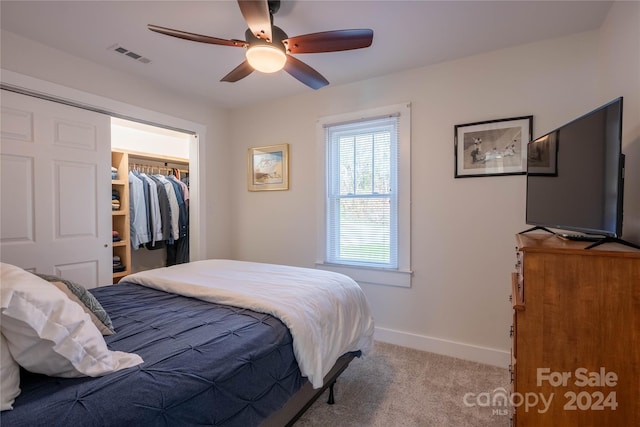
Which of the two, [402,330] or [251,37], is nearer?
[251,37]

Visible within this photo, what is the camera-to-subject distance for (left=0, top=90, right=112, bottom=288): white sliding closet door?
217cm

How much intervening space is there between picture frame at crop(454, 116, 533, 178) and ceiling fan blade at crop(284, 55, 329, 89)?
125cm

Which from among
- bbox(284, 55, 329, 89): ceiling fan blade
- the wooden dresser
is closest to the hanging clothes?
bbox(284, 55, 329, 89): ceiling fan blade

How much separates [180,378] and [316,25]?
2163 mm

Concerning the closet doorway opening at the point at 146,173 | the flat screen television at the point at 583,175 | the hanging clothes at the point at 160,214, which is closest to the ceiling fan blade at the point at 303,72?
the flat screen television at the point at 583,175

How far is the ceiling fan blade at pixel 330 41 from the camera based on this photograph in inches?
65.1

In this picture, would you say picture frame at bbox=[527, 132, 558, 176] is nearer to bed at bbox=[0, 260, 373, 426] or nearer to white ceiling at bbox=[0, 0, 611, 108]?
Result: white ceiling at bbox=[0, 0, 611, 108]

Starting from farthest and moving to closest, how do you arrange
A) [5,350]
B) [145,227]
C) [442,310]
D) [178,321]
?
1. [145,227]
2. [442,310]
3. [178,321]
4. [5,350]

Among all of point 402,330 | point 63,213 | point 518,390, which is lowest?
point 402,330

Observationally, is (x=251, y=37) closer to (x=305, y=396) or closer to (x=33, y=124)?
(x=33, y=124)

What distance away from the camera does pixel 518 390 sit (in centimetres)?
120

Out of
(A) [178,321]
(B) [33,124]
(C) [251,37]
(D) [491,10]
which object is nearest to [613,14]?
(D) [491,10]

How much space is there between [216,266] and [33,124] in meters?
1.72

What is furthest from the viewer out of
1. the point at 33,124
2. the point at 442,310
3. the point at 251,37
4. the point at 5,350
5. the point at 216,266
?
the point at 442,310
